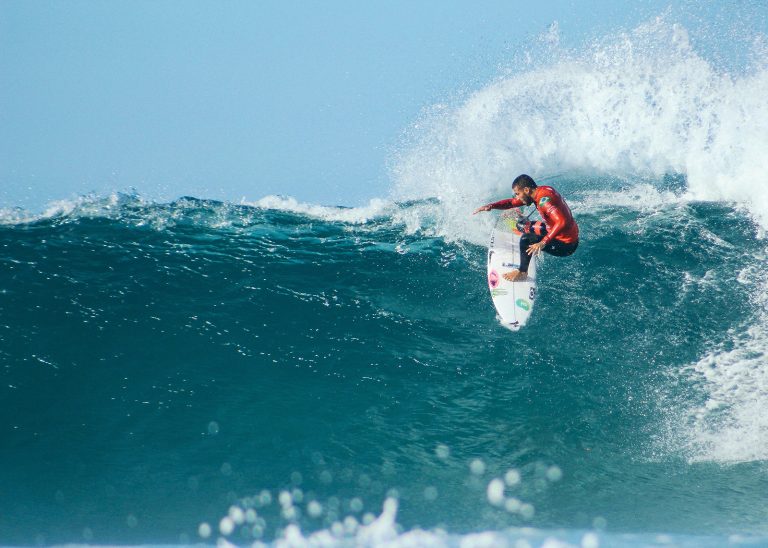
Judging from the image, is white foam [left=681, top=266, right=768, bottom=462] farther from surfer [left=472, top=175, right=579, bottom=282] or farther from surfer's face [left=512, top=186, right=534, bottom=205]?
surfer's face [left=512, top=186, right=534, bottom=205]

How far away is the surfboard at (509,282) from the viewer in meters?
8.29

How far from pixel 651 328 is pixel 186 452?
6.23m

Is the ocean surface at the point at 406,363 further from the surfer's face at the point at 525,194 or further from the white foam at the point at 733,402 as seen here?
the surfer's face at the point at 525,194

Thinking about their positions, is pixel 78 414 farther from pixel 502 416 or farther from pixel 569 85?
pixel 569 85

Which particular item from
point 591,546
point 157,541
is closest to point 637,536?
point 591,546

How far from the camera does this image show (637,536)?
6.18 m

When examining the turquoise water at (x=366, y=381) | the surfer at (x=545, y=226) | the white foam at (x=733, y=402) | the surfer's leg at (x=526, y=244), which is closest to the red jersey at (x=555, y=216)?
the surfer at (x=545, y=226)

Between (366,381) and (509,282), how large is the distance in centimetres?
225

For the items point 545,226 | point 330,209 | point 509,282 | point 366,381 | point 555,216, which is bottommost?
point 366,381

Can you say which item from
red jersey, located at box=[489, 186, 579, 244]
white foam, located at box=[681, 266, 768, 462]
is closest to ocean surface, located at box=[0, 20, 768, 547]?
white foam, located at box=[681, 266, 768, 462]

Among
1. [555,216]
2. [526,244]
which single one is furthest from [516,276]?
[555,216]

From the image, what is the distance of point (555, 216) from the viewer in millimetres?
7797

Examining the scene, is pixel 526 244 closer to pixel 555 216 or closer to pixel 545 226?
pixel 545 226

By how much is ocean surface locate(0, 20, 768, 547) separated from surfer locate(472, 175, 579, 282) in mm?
1182
